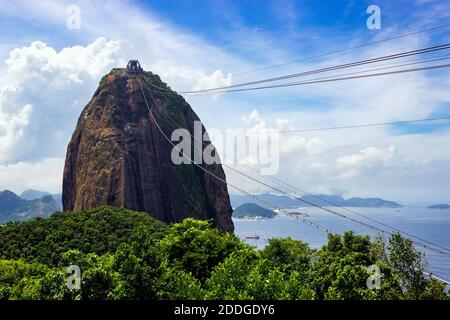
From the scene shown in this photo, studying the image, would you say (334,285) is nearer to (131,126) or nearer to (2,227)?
(2,227)

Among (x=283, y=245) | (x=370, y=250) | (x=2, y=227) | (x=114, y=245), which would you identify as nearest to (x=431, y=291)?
(x=370, y=250)

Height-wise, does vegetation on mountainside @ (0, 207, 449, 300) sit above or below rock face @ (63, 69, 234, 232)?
below

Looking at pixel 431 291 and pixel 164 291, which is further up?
pixel 164 291

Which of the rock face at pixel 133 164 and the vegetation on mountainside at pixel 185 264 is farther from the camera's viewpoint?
the rock face at pixel 133 164

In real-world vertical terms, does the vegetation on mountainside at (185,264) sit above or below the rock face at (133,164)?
below

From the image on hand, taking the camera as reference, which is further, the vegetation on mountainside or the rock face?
the rock face
